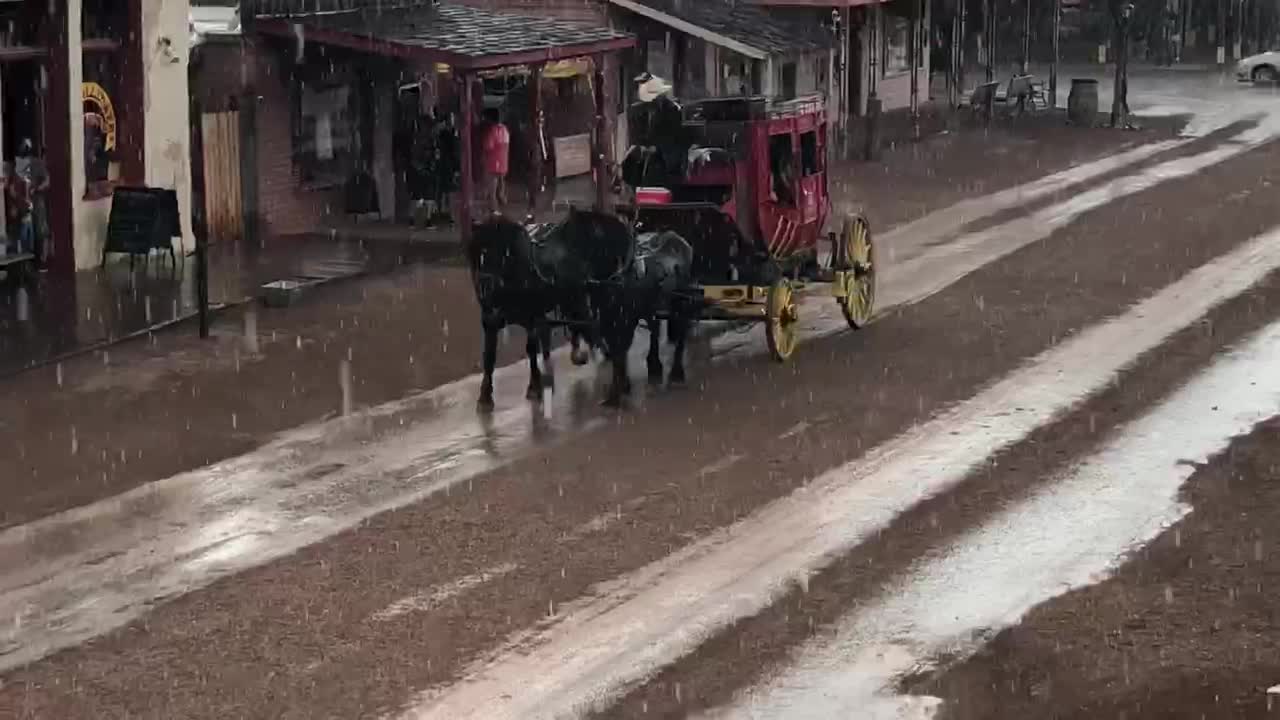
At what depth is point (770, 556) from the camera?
11.0 m

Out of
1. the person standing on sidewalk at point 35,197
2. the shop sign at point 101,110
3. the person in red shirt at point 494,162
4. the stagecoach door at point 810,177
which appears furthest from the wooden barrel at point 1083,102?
the person standing on sidewalk at point 35,197

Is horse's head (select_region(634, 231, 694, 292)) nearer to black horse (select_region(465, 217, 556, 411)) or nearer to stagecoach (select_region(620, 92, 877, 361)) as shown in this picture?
stagecoach (select_region(620, 92, 877, 361))

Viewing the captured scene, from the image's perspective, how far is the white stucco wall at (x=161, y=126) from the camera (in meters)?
21.2

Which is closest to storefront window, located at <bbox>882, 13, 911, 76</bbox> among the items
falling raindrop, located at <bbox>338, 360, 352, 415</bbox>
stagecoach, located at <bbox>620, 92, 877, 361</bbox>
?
stagecoach, located at <bbox>620, 92, 877, 361</bbox>

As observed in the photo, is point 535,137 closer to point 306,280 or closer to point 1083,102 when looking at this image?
point 306,280

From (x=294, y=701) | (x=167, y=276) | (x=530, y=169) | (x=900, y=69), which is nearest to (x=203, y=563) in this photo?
(x=294, y=701)

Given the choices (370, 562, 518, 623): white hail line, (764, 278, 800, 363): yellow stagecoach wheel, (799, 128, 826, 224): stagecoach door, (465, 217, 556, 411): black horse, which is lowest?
(370, 562, 518, 623): white hail line

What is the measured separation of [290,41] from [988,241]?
8.61m

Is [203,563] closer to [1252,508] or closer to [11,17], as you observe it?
[1252,508]

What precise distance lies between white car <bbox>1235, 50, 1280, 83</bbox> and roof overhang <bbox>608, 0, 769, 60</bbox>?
84.2 ft

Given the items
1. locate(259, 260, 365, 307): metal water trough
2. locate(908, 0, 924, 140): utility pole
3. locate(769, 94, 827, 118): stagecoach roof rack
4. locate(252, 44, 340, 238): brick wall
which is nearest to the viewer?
locate(769, 94, 827, 118): stagecoach roof rack

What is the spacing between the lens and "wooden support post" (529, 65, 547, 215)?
28.9m

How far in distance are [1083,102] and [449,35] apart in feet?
69.6

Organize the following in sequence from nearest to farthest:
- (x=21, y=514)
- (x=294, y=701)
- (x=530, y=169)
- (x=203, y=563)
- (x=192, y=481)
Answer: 1. (x=294, y=701)
2. (x=203, y=563)
3. (x=21, y=514)
4. (x=192, y=481)
5. (x=530, y=169)
